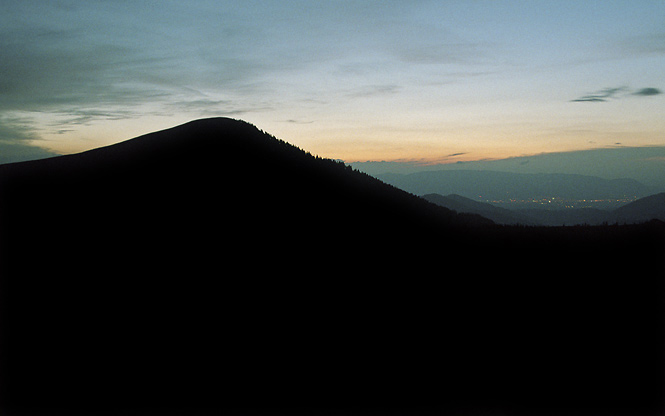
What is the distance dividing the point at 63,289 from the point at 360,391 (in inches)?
454

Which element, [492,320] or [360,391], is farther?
[492,320]

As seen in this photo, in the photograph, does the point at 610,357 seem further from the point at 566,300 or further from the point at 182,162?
the point at 182,162

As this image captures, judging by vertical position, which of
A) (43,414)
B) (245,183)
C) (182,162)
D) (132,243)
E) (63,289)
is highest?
(182,162)

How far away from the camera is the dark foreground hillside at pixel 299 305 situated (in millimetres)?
13023

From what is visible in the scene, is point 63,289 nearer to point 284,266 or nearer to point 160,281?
point 160,281

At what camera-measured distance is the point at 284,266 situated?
51.6 feet

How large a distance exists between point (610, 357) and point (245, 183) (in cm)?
1612

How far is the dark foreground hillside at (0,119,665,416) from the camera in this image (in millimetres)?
13023

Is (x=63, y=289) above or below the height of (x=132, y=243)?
below

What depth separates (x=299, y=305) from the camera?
14562 mm

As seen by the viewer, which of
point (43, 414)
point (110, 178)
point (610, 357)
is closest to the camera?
point (43, 414)

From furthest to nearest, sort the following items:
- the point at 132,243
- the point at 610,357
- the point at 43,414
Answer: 1. the point at 132,243
2. the point at 610,357
3. the point at 43,414

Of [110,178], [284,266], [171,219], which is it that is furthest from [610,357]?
[110,178]

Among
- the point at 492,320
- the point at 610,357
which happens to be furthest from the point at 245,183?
the point at 610,357
